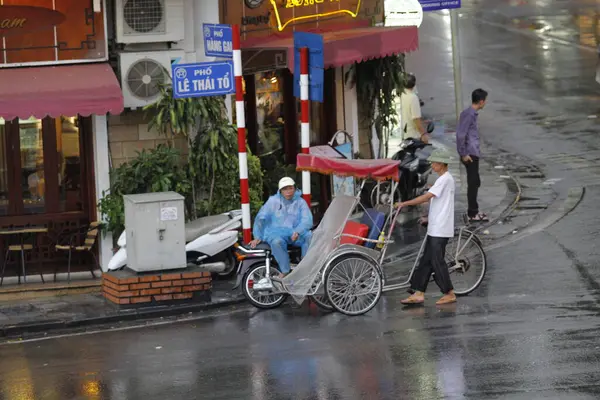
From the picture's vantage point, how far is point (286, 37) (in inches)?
739

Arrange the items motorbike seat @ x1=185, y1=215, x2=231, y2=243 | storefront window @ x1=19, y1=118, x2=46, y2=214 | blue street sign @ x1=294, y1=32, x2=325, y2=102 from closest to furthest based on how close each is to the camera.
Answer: motorbike seat @ x1=185, y1=215, x2=231, y2=243 → blue street sign @ x1=294, y1=32, x2=325, y2=102 → storefront window @ x1=19, y1=118, x2=46, y2=214

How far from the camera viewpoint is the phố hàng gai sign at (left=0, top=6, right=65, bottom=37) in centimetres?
1571

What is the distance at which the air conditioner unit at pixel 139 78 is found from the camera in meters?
16.6

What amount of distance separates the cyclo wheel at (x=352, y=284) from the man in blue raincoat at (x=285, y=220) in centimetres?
81

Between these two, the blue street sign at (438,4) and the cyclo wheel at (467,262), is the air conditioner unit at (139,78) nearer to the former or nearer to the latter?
the cyclo wheel at (467,262)

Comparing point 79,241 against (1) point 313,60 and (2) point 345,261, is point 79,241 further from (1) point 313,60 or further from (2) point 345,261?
(2) point 345,261

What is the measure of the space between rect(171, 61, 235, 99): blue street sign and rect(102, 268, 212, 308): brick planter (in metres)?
2.24

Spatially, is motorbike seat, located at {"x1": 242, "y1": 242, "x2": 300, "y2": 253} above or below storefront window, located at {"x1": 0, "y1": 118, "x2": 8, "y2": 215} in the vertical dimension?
below

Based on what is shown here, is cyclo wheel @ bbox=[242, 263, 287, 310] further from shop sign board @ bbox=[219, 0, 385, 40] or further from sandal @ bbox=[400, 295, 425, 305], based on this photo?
shop sign board @ bbox=[219, 0, 385, 40]


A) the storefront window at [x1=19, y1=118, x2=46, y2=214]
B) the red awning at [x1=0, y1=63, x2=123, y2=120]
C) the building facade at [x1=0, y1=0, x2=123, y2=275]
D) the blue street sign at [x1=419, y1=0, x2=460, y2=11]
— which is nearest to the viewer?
the red awning at [x1=0, y1=63, x2=123, y2=120]

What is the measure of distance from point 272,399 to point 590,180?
39.8 ft

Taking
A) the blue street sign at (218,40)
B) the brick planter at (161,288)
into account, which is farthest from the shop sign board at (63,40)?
the brick planter at (161,288)

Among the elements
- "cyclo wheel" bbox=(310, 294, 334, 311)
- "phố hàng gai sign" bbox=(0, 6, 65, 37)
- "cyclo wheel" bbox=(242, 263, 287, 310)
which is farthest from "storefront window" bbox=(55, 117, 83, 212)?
"cyclo wheel" bbox=(310, 294, 334, 311)

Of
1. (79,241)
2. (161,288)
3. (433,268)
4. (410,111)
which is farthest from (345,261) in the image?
(410,111)
